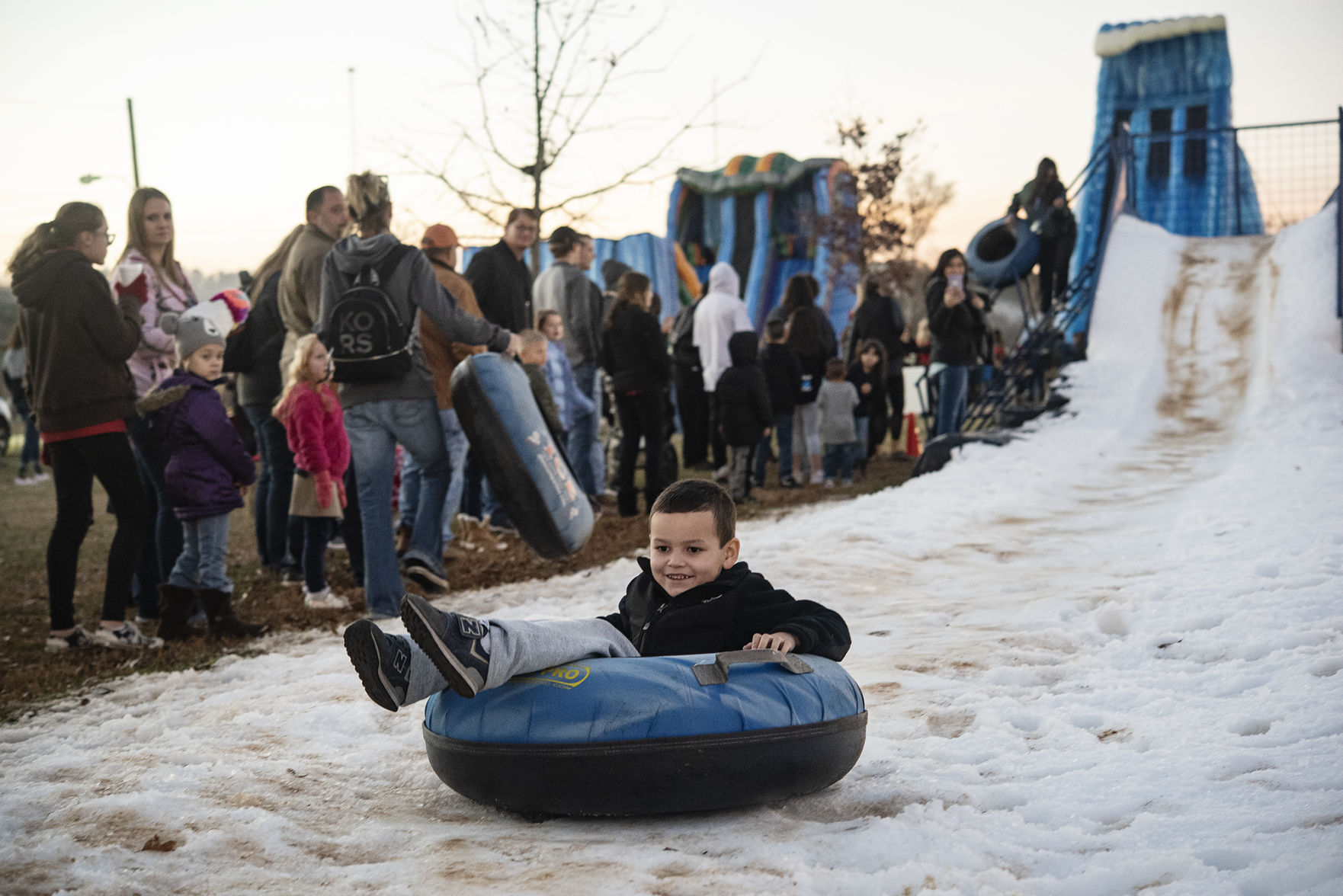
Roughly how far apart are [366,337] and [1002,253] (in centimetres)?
1329

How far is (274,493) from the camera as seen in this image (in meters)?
6.76

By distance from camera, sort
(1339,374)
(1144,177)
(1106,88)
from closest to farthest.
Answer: (1339,374) < (1144,177) < (1106,88)

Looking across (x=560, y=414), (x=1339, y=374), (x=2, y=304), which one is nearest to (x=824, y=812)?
(x=560, y=414)

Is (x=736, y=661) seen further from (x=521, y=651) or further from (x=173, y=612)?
(x=173, y=612)

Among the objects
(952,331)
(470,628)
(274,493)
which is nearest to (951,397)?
(952,331)

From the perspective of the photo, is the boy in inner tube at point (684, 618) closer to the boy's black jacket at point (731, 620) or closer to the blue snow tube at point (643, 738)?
the boy's black jacket at point (731, 620)

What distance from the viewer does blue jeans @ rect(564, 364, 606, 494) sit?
9125 millimetres

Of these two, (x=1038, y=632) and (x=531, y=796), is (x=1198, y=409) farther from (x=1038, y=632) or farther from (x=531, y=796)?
(x=531, y=796)

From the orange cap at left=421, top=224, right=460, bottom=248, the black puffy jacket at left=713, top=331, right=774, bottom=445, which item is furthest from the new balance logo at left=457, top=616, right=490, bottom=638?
the black puffy jacket at left=713, top=331, right=774, bottom=445

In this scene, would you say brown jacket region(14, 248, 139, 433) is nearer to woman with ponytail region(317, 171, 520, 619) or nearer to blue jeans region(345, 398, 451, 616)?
woman with ponytail region(317, 171, 520, 619)

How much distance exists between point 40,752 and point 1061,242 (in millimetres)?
11399

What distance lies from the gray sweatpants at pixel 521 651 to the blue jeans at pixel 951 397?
820 cm

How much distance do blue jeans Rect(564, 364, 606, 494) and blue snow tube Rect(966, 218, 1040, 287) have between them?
A: 7.87 metres

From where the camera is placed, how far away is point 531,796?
2709 mm
